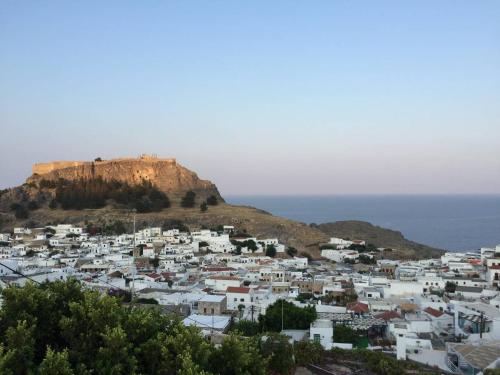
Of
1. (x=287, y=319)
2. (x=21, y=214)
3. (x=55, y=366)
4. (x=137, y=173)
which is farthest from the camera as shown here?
(x=137, y=173)

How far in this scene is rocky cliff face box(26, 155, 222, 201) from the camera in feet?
273

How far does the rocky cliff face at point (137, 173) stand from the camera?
8312 cm

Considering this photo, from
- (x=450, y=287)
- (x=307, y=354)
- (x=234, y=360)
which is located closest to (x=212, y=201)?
(x=450, y=287)

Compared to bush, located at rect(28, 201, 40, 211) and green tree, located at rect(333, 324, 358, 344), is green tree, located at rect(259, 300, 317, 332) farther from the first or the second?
bush, located at rect(28, 201, 40, 211)

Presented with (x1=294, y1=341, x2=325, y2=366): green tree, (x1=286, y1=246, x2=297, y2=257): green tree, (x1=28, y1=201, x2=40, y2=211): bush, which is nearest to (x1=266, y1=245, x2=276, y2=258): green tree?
(x1=286, y1=246, x2=297, y2=257): green tree

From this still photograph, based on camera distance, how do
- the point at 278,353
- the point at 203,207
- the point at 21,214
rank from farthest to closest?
the point at 21,214 < the point at 203,207 < the point at 278,353

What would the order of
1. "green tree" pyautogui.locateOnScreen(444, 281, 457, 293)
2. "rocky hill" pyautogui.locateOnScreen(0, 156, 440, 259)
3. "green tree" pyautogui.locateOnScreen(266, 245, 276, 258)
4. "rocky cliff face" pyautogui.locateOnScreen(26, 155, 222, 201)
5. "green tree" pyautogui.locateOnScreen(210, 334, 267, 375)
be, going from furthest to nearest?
"rocky cliff face" pyautogui.locateOnScreen(26, 155, 222, 201), "rocky hill" pyautogui.locateOnScreen(0, 156, 440, 259), "green tree" pyautogui.locateOnScreen(266, 245, 276, 258), "green tree" pyautogui.locateOnScreen(444, 281, 457, 293), "green tree" pyautogui.locateOnScreen(210, 334, 267, 375)

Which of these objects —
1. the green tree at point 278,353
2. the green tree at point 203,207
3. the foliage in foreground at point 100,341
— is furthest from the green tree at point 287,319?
the green tree at point 203,207

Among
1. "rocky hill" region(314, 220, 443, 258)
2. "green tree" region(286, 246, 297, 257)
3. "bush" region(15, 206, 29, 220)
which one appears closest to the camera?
"green tree" region(286, 246, 297, 257)

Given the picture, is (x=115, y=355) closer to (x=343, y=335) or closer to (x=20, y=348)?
(x=20, y=348)

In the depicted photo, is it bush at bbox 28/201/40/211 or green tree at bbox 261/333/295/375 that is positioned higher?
bush at bbox 28/201/40/211

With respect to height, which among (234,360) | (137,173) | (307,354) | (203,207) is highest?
(137,173)

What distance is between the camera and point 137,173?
3344 inches

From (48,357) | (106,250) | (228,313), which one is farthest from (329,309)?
(106,250)
